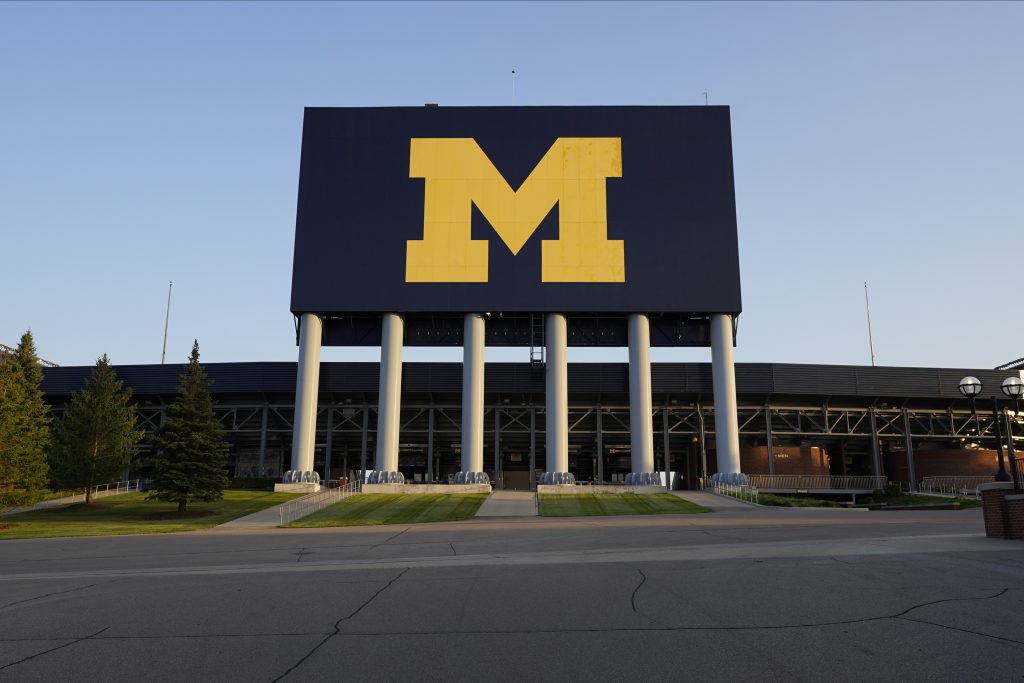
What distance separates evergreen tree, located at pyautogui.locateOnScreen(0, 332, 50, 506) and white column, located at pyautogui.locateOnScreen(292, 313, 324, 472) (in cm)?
1474

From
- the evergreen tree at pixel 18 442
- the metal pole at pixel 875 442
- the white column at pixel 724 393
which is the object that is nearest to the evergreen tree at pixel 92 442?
the evergreen tree at pixel 18 442

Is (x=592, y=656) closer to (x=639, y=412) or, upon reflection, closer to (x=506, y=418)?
(x=639, y=412)

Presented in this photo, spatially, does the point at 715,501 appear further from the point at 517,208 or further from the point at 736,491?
the point at 517,208

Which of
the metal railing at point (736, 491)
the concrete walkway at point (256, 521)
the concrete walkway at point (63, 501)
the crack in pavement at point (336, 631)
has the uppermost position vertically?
the metal railing at point (736, 491)

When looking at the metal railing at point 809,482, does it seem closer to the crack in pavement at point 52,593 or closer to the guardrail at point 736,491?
the guardrail at point 736,491

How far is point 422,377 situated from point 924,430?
3943 centimetres

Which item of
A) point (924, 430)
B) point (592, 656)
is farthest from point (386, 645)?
point (924, 430)

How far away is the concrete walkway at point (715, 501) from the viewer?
3659 cm

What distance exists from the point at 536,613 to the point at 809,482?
153 ft

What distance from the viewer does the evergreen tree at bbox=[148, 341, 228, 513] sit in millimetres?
35312

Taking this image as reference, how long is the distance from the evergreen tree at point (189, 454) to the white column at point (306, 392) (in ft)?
36.2

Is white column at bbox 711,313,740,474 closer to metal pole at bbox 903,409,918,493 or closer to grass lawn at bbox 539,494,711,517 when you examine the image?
grass lawn at bbox 539,494,711,517

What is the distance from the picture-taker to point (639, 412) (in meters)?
48.5

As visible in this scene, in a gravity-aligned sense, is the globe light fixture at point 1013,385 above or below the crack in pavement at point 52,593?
above
